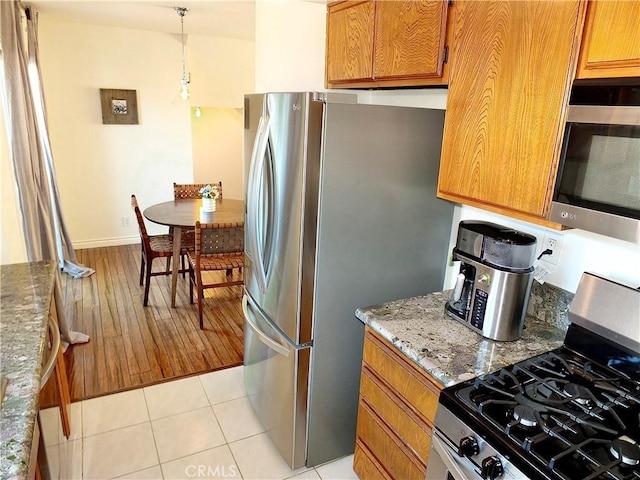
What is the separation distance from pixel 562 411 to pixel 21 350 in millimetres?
1616

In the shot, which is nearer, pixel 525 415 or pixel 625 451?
pixel 625 451

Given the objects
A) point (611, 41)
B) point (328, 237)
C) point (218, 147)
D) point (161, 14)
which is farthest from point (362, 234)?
point (218, 147)

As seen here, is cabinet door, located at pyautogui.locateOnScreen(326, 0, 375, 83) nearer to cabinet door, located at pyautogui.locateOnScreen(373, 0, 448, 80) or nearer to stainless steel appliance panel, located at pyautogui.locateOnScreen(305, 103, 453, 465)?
cabinet door, located at pyautogui.locateOnScreen(373, 0, 448, 80)

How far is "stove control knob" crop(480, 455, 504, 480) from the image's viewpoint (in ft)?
3.53

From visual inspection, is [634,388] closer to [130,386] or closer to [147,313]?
[130,386]

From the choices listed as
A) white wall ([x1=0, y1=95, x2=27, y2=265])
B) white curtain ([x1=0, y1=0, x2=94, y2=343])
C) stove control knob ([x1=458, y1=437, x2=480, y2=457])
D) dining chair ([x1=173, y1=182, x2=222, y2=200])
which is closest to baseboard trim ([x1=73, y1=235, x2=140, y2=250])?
dining chair ([x1=173, y1=182, x2=222, y2=200])

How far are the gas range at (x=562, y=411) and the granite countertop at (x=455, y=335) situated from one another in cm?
6

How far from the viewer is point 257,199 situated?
1.99 meters

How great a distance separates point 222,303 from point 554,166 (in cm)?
307

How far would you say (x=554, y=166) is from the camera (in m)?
1.22

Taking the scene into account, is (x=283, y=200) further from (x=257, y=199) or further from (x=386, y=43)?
(x=386, y=43)

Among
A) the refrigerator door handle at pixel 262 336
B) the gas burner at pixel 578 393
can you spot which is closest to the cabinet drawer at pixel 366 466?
the refrigerator door handle at pixel 262 336

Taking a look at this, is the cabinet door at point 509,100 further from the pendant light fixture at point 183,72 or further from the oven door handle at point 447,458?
the pendant light fixture at point 183,72

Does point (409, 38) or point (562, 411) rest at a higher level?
point (409, 38)
